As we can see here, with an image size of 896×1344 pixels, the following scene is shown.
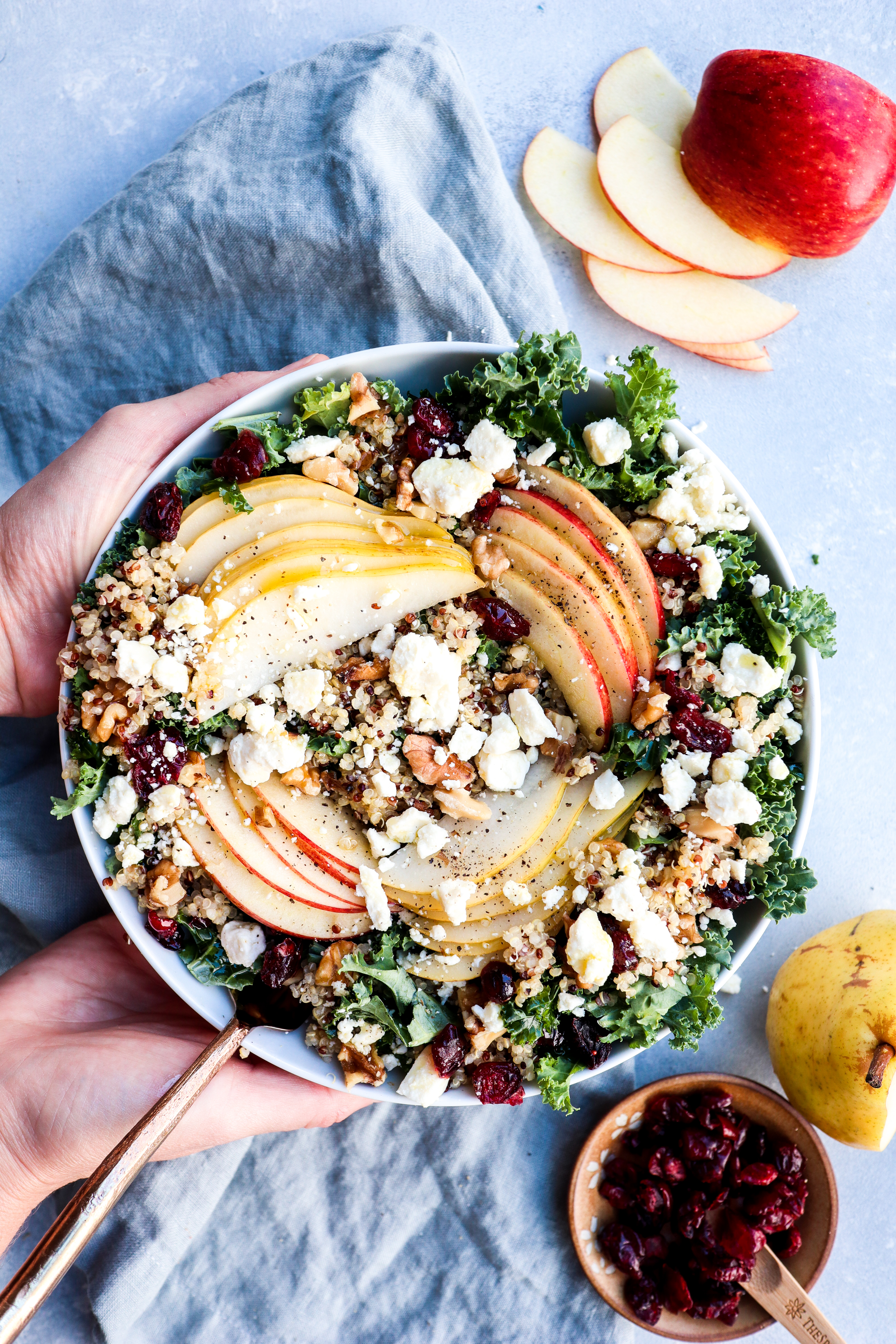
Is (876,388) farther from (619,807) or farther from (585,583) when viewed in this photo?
(619,807)

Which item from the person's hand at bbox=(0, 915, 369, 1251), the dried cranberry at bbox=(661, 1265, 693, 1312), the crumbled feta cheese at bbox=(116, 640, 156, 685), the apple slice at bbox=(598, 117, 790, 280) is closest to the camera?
the crumbled feta cheese at bbox=(116, 640, 156, 685)

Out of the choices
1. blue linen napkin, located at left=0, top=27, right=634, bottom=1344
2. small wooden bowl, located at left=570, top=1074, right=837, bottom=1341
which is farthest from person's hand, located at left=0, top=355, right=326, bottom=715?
small wooden bowl, located at left=570, top=1074, right=837, bottom=1341

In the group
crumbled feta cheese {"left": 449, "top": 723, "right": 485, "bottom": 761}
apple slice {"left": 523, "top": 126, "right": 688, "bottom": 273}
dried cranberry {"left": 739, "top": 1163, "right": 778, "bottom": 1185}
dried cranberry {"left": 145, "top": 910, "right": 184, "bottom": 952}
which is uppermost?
apple slice {"left": 523, "top": 126, "right": 688, "bottom": 273}

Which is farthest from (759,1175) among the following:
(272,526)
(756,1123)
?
(272,526)

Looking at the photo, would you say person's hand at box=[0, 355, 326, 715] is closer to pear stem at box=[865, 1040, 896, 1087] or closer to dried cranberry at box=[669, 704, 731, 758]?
dried cranberry at box=[669, 704, 731, 758]

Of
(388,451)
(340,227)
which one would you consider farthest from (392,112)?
(388,451)

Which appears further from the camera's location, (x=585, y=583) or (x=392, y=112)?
(x=392, y=112)

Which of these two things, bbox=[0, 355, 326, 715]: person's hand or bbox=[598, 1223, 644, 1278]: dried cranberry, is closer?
bbox=[0, 355, 326, 715]: person's hand
